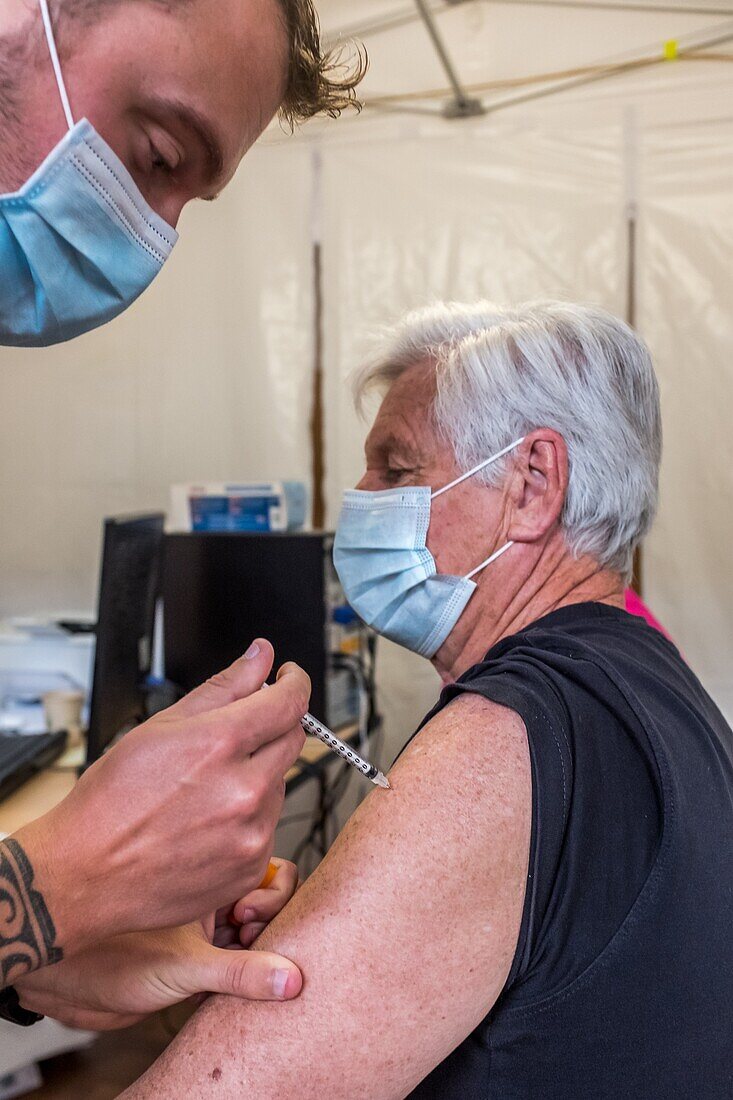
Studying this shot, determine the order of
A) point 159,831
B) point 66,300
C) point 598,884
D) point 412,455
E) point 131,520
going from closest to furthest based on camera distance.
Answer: point 159,831, point 598,884, point 66,300, point 412,455, point 131,520

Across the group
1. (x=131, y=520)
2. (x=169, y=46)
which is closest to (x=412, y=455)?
(x=169, y=46)

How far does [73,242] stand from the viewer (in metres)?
0.82

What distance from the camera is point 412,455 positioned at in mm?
1252

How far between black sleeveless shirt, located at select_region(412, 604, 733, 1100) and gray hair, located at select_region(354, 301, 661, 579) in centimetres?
34

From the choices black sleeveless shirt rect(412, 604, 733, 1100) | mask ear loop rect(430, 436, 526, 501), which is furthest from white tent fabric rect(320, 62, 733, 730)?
black sleeveless shirt rect(412, 604, 733, 1100)

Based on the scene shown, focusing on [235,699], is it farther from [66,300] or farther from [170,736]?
[66,300]

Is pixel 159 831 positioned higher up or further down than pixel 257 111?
further down

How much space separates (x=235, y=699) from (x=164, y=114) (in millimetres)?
494

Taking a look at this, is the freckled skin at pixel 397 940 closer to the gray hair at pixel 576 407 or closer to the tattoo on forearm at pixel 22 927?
the tattoo on forearm at pixel 22 927

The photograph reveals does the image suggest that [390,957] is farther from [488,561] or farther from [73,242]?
[73,242]

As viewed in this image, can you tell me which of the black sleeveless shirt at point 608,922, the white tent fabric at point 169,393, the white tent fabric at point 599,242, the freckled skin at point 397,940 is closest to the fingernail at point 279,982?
the freckled skin at point 397,940

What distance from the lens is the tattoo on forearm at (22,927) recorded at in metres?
0.64

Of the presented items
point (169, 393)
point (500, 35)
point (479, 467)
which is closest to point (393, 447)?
point (479, 467)

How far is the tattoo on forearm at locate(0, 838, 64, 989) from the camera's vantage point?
0.64 meters
